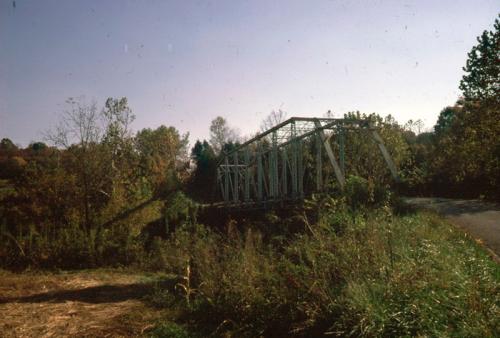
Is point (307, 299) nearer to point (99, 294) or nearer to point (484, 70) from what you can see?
point (99, 294)

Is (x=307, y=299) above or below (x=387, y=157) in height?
below

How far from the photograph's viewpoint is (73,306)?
25.7 feet

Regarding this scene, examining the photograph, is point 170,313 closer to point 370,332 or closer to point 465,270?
point 370,332

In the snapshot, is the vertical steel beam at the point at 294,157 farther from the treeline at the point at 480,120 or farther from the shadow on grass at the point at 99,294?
the shadow on grass at the point at 99,294

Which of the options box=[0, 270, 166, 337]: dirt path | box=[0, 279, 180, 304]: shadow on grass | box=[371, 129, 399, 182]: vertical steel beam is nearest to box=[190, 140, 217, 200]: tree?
box=[371, 129, 399, 182]: vertical steel beam

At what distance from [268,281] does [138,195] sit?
10558 mm

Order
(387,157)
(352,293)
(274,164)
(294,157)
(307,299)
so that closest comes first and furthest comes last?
(352,293) < (307,299) < (387,157) < (294,157) < (274,164)

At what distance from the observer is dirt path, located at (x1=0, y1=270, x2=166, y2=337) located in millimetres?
6402

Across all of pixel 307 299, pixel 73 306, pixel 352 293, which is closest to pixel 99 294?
pixel 73 306

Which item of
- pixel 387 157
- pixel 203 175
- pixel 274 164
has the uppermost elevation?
pixel 203 175

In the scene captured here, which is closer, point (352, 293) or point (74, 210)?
point (352, 293)

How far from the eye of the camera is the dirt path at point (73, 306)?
6.40 metres

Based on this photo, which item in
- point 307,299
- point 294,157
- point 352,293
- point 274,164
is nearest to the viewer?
point 352,293

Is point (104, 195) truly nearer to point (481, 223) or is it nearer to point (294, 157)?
point (294, 157)
